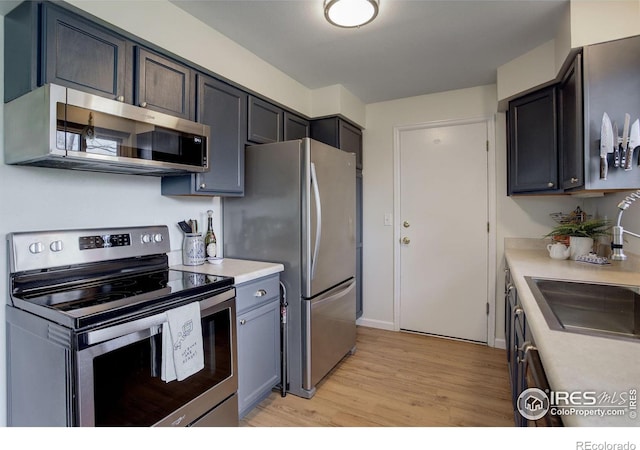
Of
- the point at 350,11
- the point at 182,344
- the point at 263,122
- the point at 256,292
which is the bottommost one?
the point at 182,344

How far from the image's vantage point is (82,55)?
1351 millimetres

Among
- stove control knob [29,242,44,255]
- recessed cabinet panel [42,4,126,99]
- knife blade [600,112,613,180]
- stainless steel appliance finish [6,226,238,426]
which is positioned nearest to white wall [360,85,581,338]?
knife blade [600,112,613,180]

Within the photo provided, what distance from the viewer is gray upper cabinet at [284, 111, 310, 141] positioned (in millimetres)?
2620

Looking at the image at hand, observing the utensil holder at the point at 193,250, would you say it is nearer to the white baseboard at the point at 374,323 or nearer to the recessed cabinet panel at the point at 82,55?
the recessed cabinet panel at the point at 82,55

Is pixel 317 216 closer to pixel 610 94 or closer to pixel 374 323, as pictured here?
pixel 610 94

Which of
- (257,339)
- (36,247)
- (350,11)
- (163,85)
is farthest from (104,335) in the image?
(350,11)

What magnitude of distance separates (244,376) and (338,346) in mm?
859

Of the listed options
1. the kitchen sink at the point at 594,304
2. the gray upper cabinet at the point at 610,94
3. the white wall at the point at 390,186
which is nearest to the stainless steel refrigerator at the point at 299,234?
the white wall at the point at 390,186

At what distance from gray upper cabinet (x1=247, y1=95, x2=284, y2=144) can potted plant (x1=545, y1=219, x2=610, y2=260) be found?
83.8 inches

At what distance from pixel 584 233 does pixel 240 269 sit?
2.23 m

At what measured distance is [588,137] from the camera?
1665 millimetres

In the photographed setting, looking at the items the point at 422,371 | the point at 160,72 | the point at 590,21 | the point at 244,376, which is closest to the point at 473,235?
the point at 422,371

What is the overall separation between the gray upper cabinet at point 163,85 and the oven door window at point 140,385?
109 cm

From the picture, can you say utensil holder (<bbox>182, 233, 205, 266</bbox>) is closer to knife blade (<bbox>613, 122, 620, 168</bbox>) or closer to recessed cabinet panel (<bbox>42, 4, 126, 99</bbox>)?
recessed cabinet panel (<bbox>42, 4, 126, 99</bbox>)
